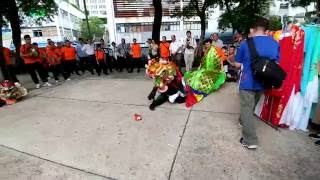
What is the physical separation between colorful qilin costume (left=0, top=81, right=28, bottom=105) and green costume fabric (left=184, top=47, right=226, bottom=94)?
4194mm

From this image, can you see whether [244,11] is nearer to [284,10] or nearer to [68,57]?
[68,57]

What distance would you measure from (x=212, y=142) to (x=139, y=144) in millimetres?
1043

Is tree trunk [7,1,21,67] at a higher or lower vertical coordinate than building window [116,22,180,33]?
lower

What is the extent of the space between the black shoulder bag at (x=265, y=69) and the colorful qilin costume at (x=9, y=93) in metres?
5.77

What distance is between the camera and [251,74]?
11.2ft

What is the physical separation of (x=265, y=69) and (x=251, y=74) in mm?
232

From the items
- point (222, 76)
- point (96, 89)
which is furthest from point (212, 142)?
point (96, 89)

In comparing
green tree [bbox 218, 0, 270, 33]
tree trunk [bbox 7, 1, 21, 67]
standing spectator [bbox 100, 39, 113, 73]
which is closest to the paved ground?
standing spectator [bbox 100, 39, 113, 73]

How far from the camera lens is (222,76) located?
6.91 meters

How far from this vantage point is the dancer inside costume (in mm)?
6016

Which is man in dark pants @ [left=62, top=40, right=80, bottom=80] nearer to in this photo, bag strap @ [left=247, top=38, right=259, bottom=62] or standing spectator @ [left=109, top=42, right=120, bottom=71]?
standing spectator @ [left=109, top=42, right=120, bottom=71]

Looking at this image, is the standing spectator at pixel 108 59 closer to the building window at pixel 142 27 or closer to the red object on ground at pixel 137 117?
the red object on ground at pixel 137 117

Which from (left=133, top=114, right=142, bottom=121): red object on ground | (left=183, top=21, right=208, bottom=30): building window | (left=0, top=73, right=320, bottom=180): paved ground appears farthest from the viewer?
(left=183, top=21, right=208, bottom=30): building window

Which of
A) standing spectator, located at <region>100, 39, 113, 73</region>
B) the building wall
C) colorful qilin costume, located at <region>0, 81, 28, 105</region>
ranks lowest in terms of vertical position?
colorful qilin costume, located at <region>0, 81, 28, 105</region>
